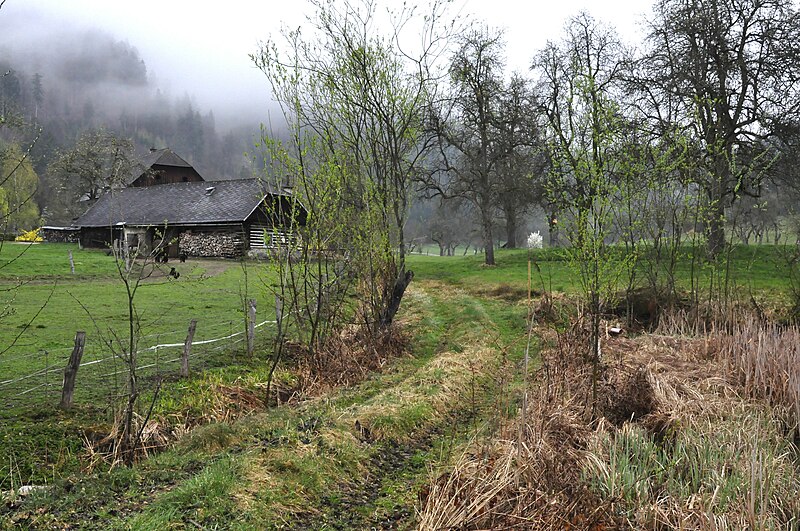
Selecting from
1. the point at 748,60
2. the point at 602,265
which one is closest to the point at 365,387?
the point at 602,265

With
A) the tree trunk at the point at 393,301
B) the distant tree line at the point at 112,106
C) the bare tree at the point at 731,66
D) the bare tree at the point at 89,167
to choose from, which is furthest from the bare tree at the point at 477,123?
the distant tree line at the point at 112,106

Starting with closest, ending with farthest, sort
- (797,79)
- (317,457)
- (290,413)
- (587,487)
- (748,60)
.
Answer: (587,487) < (317,457) < (290,413) < (797,79) < (748,60)

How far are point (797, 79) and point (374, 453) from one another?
1860 centimetres

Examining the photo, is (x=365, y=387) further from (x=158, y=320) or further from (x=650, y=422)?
(x=158, y=320)

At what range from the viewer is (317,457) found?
555cm

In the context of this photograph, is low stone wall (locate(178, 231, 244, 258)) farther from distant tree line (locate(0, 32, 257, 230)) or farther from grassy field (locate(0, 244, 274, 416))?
distant tree line (locate(0, 32, 257, 230))

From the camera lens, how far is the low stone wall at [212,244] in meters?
31.7

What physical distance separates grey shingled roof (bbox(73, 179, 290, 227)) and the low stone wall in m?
0.82

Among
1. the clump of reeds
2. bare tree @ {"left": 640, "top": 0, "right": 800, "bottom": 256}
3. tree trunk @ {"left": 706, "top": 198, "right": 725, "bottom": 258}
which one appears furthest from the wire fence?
bare tree @ {"left": 640, "top": 0, "right": 800, "bottom": 256}

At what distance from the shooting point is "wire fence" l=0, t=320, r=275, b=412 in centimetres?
695

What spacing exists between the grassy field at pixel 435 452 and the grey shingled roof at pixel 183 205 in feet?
81.8

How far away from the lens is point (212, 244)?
32.5m

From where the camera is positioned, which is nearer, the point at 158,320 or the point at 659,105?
the point at 158,320

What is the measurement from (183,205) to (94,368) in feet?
94.9
